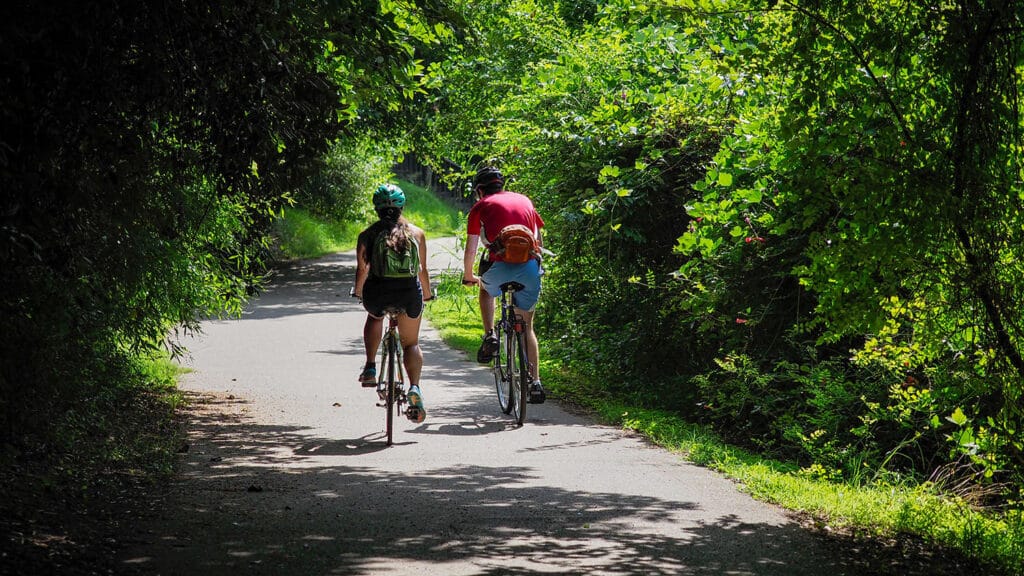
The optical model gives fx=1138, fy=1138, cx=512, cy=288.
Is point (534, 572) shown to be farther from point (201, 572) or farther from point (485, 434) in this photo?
point (485, 434)

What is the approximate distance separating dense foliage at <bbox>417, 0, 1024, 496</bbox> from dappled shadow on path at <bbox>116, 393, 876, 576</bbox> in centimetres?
153

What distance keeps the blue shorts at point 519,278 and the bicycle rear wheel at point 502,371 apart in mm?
401

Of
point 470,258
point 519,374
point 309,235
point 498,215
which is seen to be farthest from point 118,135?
point 309,235

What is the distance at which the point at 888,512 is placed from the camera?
270 inches

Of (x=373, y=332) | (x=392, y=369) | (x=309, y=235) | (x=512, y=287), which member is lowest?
(x=392, y=369)

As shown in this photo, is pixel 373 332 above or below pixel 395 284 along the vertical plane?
below

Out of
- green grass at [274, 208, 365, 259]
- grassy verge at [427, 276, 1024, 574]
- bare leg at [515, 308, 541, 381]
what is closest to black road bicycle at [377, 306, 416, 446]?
bare leg at [515, 308, 541, 381]

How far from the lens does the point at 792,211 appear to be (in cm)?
961

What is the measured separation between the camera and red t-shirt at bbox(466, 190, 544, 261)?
10125mm

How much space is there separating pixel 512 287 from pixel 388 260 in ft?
4.92

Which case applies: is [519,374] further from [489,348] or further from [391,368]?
[391,368]

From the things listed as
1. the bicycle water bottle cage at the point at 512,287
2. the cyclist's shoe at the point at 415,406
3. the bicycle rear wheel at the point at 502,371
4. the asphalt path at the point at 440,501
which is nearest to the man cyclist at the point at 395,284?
the cyclist's shoe at the point at 415,406

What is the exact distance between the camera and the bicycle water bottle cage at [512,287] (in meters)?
10.2

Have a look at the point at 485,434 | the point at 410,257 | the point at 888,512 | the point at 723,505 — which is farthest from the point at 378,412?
the point at 888,512
